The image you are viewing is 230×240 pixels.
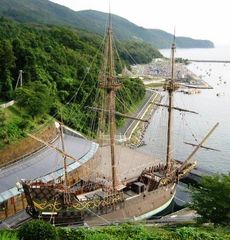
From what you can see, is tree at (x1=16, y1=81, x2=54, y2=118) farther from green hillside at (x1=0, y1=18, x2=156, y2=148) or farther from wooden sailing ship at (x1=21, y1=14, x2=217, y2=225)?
wooden sailing ship at (x1=21, y1=14, x2=217, y2=225)

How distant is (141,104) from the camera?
76.6 meters

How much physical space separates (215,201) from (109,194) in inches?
386

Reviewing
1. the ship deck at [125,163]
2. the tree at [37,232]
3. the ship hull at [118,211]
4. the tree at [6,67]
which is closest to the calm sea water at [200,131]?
the ship deck at [125,163]

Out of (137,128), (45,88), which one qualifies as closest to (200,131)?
(137,128)

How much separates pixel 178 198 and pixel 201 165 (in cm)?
1057

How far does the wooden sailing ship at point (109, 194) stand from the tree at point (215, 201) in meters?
8.44

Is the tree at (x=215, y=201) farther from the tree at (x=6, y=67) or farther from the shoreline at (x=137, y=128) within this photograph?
the tree at (x=6, y=67)

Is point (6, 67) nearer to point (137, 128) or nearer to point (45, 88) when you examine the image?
point (45, 88)

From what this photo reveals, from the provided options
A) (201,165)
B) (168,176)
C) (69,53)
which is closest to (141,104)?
(69,53)

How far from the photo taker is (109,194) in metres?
30.3

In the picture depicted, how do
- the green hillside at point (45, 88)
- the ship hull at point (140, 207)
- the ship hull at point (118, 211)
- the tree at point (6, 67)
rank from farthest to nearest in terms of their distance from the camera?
1. the tree at point (6, 67)
2. the green hillside at point (45, 88)
3. the ship hull at point (140, 207)
4. the ship hull at point (118, 211)

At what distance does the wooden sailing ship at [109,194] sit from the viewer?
27516 millimetres

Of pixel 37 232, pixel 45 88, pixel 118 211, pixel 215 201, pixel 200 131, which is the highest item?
pixel 45 88

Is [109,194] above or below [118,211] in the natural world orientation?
above
